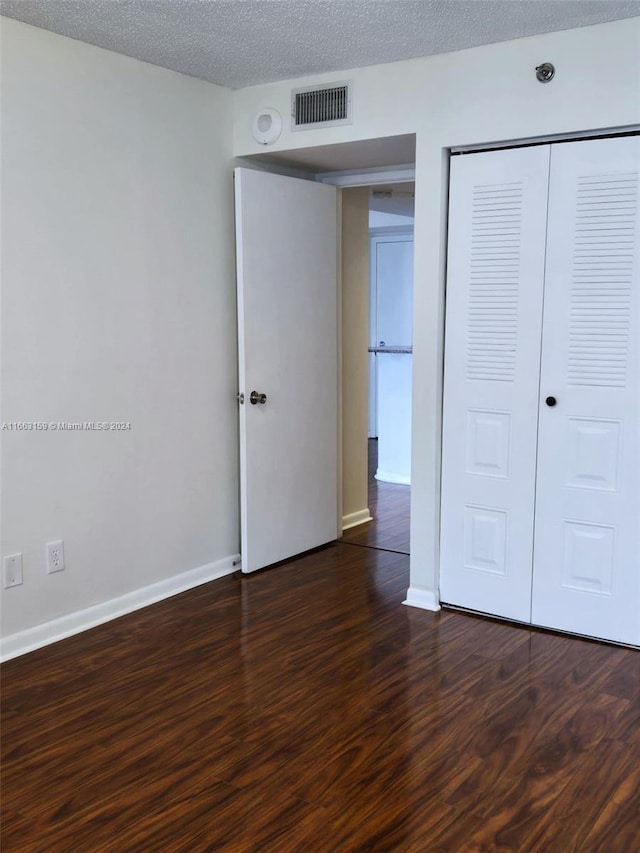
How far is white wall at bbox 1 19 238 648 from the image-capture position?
3.10m

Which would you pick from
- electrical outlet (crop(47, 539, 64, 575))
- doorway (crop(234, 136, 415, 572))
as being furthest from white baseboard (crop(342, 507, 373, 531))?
electrical outlet (crop(47, 539, 64, 575))

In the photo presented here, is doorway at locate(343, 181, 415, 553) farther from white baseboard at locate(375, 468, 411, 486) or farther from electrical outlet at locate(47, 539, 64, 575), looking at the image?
electrical outlet at locate(47, 539, 64, 575)

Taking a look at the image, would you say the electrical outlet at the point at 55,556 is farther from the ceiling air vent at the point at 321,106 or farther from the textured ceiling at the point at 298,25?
the ceiling air vent at the point at 321,106

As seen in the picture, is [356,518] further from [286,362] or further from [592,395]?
[592,395]

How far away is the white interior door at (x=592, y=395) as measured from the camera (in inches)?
123

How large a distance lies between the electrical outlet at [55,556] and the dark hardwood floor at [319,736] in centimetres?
31

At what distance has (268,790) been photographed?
2287 mm

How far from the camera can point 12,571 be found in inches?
123

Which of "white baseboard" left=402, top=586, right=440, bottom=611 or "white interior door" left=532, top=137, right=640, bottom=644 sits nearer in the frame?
"white interior door" left=532, top=137, right=640, bottom=644

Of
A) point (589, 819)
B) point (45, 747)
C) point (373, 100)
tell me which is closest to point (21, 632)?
point (45, 747)

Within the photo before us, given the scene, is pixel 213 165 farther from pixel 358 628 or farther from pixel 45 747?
pixel 45 747

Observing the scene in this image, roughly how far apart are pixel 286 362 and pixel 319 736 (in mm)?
2129

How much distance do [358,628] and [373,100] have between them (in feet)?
7.59

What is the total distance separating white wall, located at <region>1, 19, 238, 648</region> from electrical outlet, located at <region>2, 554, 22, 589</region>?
1.3 inches
